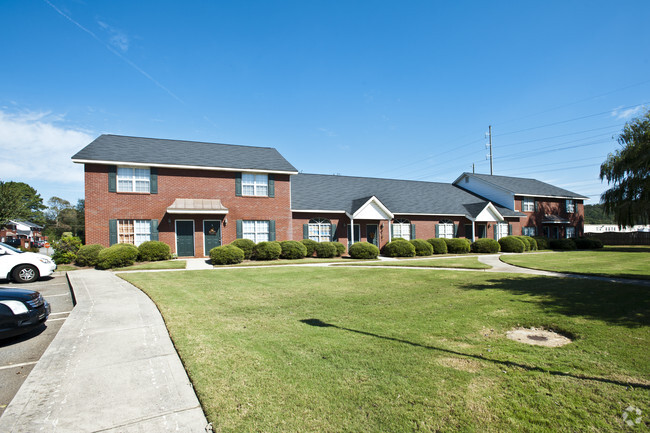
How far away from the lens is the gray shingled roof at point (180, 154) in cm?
2053

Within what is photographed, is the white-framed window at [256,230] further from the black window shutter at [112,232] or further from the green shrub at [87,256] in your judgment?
the green shrub at [87,256]

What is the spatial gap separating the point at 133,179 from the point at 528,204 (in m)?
36.7

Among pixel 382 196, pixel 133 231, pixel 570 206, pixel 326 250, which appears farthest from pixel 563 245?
pixel 133 231

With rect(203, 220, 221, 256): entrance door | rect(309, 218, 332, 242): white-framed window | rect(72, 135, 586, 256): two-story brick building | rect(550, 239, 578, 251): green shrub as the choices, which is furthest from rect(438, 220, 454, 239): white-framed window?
rect(203, 220, 221, 256): entrance door

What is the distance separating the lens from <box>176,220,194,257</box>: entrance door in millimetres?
20922

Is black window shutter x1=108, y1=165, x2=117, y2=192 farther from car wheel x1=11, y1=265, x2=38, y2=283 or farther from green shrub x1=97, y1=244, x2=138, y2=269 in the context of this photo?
car wheel x1=11, y1=265, x2=38, y2=283

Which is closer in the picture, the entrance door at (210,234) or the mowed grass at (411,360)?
the mowed grass at (411,360)

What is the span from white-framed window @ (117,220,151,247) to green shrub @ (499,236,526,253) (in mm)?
27114

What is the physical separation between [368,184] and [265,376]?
27.8 metres

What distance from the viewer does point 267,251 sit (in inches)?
791

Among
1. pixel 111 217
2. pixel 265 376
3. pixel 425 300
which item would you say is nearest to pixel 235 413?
pixel 265 376

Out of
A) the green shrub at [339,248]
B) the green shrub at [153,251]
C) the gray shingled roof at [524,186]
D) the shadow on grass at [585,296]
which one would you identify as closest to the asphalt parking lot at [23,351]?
the green shrub at [153,251]

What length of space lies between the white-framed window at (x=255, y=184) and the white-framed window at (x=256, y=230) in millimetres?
2016

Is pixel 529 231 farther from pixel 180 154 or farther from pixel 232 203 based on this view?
pixel 180 154
